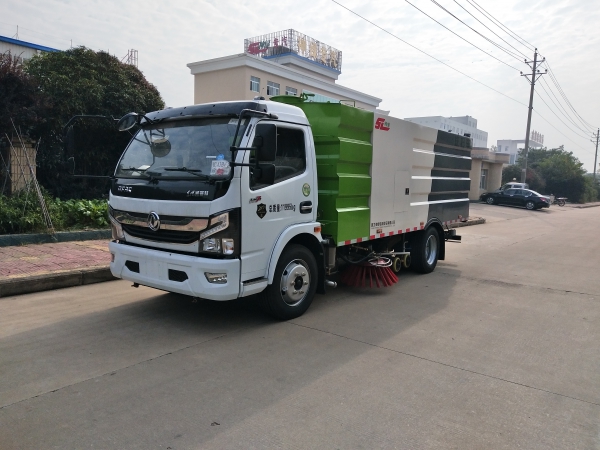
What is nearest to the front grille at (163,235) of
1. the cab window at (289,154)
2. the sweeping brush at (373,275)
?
the cab window at (289,154)

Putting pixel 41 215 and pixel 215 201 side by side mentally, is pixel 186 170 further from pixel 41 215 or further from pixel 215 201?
pixel 41 215

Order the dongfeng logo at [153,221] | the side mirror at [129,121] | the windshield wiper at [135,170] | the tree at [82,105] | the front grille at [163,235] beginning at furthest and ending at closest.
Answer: the tree at [82,105] < the side mirror at [129,121] < the windshield wiper at [135,170] < the dongfeng logo at [153,221] < the front grille at [163,235]

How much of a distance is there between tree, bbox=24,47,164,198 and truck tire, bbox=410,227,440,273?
844 centimetres

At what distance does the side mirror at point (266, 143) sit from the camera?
15.4 feet

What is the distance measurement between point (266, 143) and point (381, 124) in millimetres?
2776

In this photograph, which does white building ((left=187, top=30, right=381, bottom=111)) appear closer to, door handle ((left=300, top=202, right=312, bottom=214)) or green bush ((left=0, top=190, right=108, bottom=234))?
green bush ((left=0, top=190, right=108, bottom=234))

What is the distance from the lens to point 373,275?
7.29 meters

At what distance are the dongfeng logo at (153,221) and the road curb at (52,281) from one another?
8.91 feet

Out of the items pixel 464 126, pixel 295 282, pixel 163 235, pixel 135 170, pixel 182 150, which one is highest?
pixel 464 126

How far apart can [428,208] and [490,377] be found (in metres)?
4.73

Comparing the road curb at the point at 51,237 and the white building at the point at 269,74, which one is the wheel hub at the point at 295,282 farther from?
the white building at the point at 269,74

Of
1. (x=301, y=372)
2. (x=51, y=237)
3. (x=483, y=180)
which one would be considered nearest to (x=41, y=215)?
(x=51, y=237)

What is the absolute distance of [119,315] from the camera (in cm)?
559

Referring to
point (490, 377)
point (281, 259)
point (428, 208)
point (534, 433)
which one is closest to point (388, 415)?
point (534, 433)
